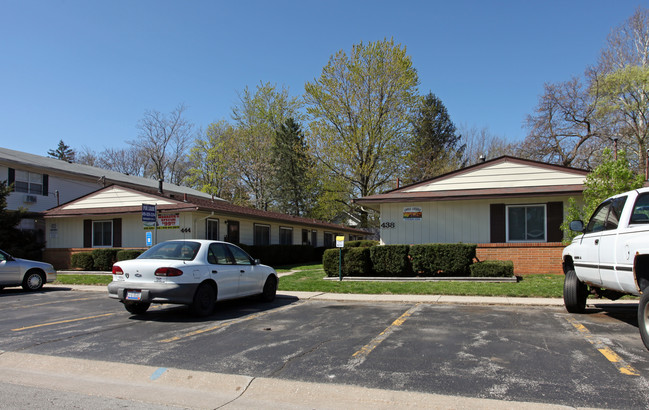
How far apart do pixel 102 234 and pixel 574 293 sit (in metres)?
21.1

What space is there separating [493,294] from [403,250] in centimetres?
416

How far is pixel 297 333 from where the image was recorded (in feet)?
24.3

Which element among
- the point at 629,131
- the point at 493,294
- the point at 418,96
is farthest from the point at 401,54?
the point at 493,294

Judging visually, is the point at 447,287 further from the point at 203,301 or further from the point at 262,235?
the point at 262,235

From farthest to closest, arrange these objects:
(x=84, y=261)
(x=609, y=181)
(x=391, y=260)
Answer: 1. (x=84, y=261)
2. (x=391, y=260)
3. (x=609, y=181)

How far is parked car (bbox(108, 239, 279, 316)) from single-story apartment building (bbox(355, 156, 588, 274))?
363 inches

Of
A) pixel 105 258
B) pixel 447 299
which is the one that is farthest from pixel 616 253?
pixel 105 258

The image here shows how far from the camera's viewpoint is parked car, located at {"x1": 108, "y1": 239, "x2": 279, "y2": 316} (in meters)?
8.38

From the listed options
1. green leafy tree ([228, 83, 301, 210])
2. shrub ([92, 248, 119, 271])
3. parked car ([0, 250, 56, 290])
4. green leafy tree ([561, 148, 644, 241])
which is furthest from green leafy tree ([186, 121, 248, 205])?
green leafy tree ([561, 148, 644, 241])

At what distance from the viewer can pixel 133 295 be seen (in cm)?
845

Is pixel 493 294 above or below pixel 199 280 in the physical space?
below

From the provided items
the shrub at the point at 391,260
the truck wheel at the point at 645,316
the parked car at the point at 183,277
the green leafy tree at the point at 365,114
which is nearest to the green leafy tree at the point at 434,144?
the green leafy tree at the point at 365,114

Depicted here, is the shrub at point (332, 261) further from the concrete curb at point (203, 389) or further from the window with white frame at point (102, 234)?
the window with white frame at point (102, 234)

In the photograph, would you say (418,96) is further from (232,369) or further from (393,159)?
(232,369)
